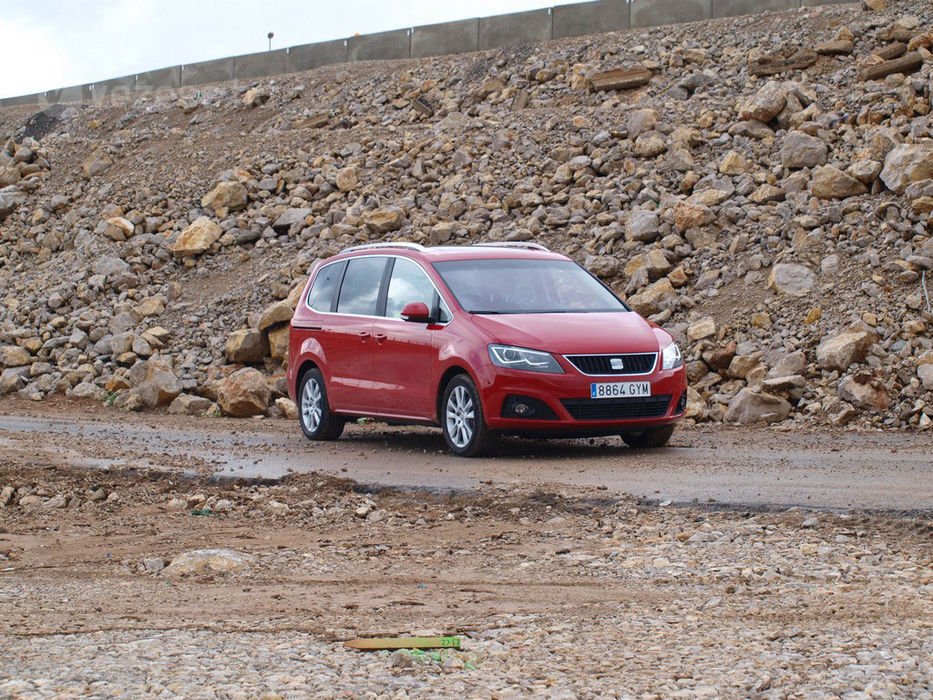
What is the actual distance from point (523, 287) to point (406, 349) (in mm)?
1200

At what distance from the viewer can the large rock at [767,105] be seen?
21984 millimetres

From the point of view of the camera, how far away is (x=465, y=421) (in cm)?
1195

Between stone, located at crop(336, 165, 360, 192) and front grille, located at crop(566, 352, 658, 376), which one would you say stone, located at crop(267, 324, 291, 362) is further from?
front grille, located at crop(566, 352, 658, 376)

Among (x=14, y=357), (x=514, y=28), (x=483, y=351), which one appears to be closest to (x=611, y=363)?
(x=483, y=351)

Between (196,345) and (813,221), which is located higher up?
(813,221)

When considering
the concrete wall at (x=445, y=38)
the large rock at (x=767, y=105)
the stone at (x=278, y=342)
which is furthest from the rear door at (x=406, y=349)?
the concrete wall at (x=445, y=38)

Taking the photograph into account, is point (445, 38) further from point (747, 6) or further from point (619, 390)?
point (619, 390)

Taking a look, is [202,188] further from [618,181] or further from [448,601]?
[448,601]

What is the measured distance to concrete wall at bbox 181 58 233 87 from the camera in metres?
37.7

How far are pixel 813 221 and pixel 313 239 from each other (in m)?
9.73

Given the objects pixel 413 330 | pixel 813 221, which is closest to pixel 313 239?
pixel 813 221

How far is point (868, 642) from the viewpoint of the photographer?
513 centimetres

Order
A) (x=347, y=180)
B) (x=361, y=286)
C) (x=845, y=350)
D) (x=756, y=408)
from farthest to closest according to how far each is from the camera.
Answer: (x=347, y=180)
(x=845, y=350)
(x=756, y=408)
(x=361, y=286)

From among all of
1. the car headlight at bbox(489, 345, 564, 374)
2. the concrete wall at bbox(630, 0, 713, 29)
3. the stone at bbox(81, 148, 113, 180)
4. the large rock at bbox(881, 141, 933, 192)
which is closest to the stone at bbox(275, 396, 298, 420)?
the car headlight at bbox(489, 345, 564, 374)
